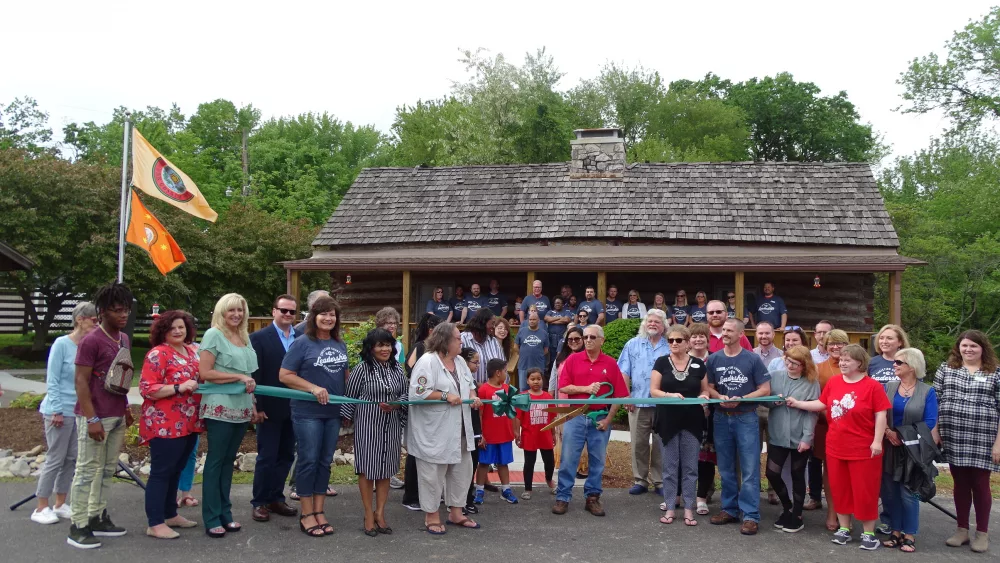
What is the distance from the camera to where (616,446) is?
1018 cm

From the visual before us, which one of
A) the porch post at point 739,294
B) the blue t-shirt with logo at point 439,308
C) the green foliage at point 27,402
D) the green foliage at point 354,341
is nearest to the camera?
the green foliage at point 354,341

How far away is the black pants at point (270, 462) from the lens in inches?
254

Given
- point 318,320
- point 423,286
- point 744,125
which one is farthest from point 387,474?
point 744,125

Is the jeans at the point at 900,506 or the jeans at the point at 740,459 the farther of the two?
the jeans at the point at 740,459

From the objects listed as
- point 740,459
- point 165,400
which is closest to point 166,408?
point 165,400

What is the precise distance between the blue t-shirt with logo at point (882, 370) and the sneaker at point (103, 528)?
607 cm

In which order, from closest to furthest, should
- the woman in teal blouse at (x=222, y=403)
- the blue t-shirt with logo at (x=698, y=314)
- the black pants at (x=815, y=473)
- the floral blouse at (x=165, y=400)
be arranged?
1. the floral blouse at (x=165, y=400)
2. the woman in teal blouse at (x=222, y=403)
3. the black pants at (x=815, y=473)
4. the blue t-shirt with logo at (x=698, y=314)

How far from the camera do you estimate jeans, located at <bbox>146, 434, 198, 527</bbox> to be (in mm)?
5797

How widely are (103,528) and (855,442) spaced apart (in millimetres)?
5746

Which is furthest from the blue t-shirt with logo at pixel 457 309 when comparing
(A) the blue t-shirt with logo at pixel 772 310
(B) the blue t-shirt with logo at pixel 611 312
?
(A) the blue t-shirt with logo at pixel 772 310

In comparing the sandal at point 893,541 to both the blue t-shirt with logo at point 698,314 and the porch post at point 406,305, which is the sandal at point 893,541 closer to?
the blue t-shirt with logo at point 698,314

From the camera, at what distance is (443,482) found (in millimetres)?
6398

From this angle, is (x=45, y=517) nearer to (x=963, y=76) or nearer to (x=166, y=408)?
(x=166, y=408)

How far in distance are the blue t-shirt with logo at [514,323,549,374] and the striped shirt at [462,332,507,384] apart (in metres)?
3.30
